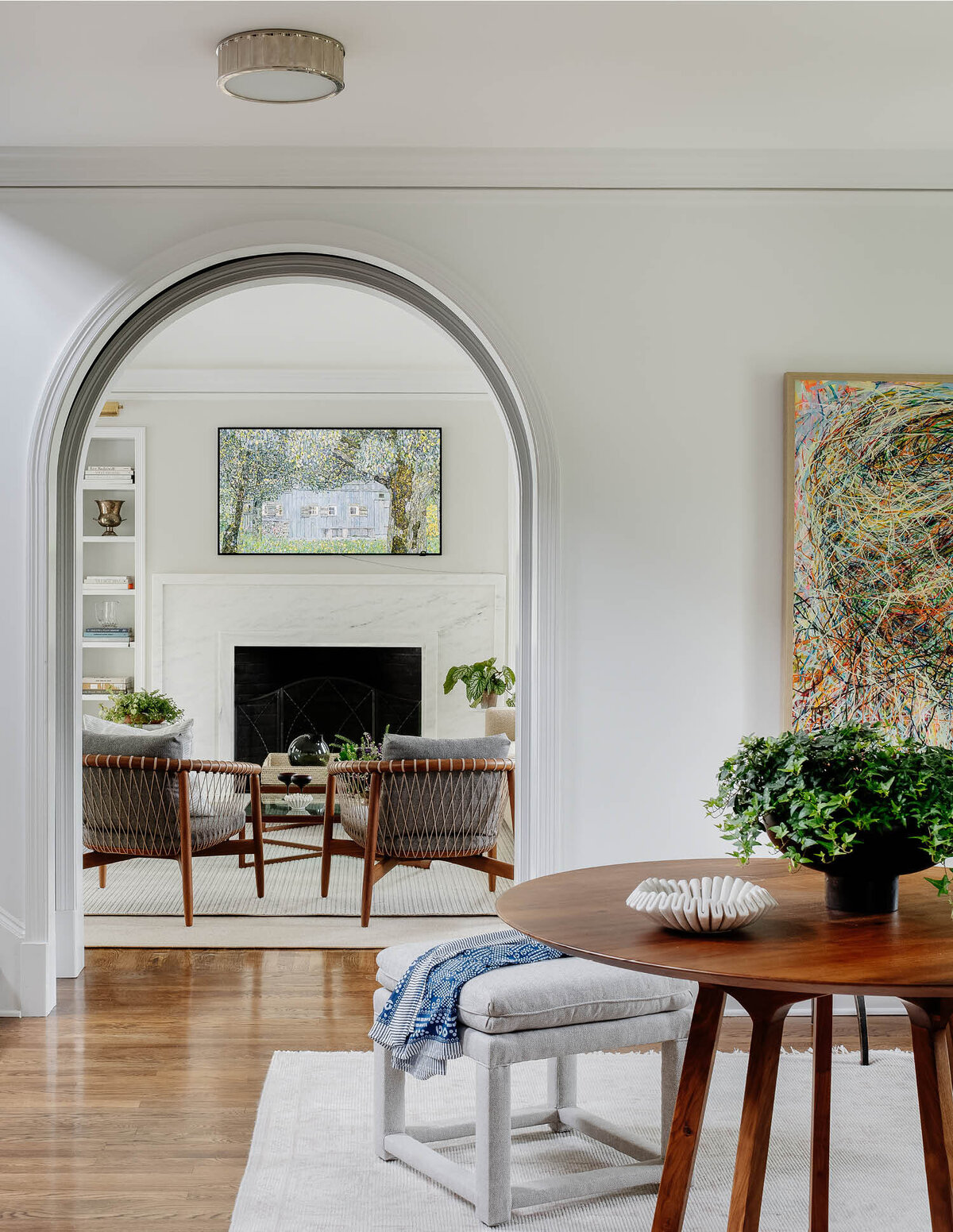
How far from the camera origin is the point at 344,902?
5238 millimetres

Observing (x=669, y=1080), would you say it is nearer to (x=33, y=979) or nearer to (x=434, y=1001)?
(x=434, y=1001)

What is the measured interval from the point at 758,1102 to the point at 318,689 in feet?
20.6

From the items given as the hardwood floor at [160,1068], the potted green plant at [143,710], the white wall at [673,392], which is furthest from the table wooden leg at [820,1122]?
the potted green plant at [143,710]

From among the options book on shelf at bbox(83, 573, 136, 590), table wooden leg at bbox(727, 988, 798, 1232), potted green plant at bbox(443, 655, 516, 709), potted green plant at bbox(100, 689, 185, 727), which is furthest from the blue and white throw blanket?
book on shelf at bbox(83, 573, 136, 590)

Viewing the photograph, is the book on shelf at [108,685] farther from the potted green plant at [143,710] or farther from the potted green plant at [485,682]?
the potted green plant at [485,682]

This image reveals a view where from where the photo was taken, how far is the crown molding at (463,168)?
147 inches

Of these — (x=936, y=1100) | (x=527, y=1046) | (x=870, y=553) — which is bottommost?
(x=527, y=1046)

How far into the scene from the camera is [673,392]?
12.6 feet

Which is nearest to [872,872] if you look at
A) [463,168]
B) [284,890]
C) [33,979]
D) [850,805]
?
[850,805]

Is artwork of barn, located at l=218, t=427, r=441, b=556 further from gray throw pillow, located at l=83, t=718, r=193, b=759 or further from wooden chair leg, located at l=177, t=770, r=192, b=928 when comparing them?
wooden chair leg, located at l=177, t=770, r=192, b=928

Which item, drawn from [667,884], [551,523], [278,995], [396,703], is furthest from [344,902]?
[667,884]

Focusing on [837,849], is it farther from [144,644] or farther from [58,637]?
[144,644]

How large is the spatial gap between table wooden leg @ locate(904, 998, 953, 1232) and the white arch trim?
1.92m

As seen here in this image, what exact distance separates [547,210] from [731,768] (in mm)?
2366
